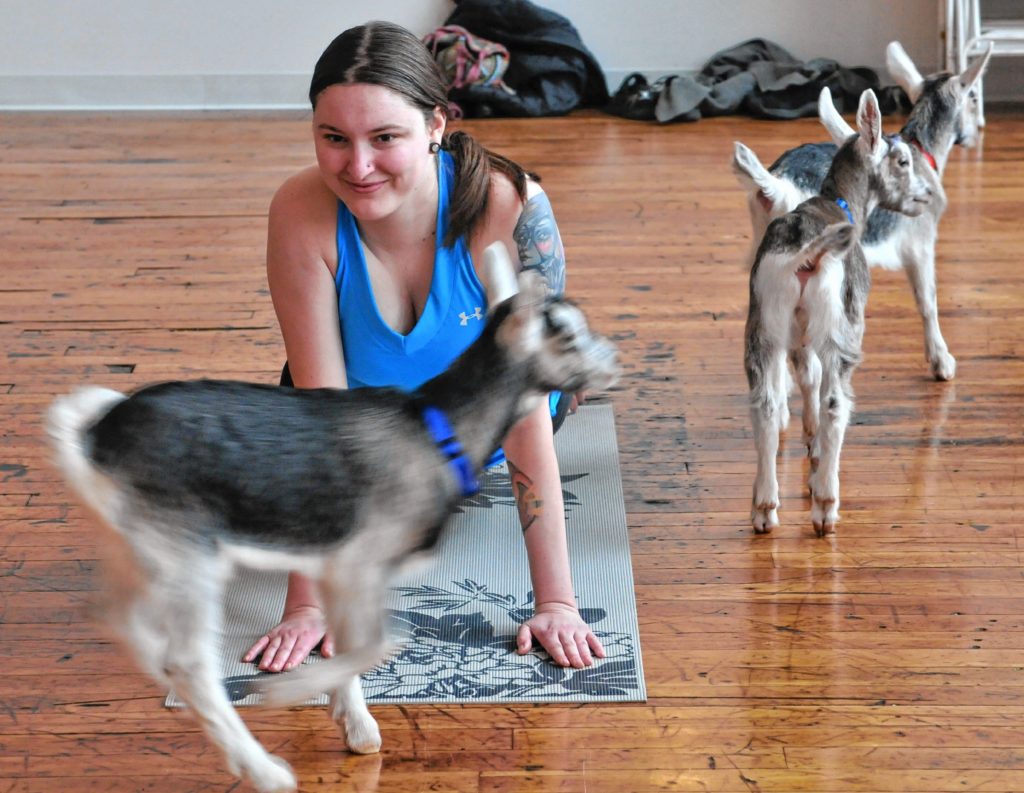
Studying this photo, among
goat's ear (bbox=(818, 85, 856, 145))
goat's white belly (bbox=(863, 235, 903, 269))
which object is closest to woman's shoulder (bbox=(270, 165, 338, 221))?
A: goat's ear (bbox=(818, 85, 856, 145))

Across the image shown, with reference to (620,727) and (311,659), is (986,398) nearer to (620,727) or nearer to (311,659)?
(620,727)

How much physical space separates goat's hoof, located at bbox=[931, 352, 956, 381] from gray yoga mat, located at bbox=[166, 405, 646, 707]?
1006 mm

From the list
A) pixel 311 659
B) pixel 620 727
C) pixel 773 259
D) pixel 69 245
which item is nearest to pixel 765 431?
pixel 773 259

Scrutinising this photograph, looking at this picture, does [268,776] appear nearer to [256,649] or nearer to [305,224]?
[256,649]

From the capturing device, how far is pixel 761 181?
284cm

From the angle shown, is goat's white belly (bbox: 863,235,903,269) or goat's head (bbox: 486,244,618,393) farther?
goat's white belly (bbox: 863,235,903,269)

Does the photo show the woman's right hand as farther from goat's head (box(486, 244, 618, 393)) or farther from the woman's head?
the woman's head

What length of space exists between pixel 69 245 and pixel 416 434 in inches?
137

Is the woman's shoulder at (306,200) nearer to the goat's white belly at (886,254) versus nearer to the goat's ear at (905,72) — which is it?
the goat's white belly at (886,254)

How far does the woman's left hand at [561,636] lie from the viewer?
86.8 inches

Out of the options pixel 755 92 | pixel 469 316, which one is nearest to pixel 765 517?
pixel 469 316

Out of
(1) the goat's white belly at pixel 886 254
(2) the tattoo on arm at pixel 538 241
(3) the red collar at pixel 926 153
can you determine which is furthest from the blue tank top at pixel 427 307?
(3) the red collar at pixel 926 153

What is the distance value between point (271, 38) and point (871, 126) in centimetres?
474

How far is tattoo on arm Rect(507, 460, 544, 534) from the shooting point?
7.41 ft
